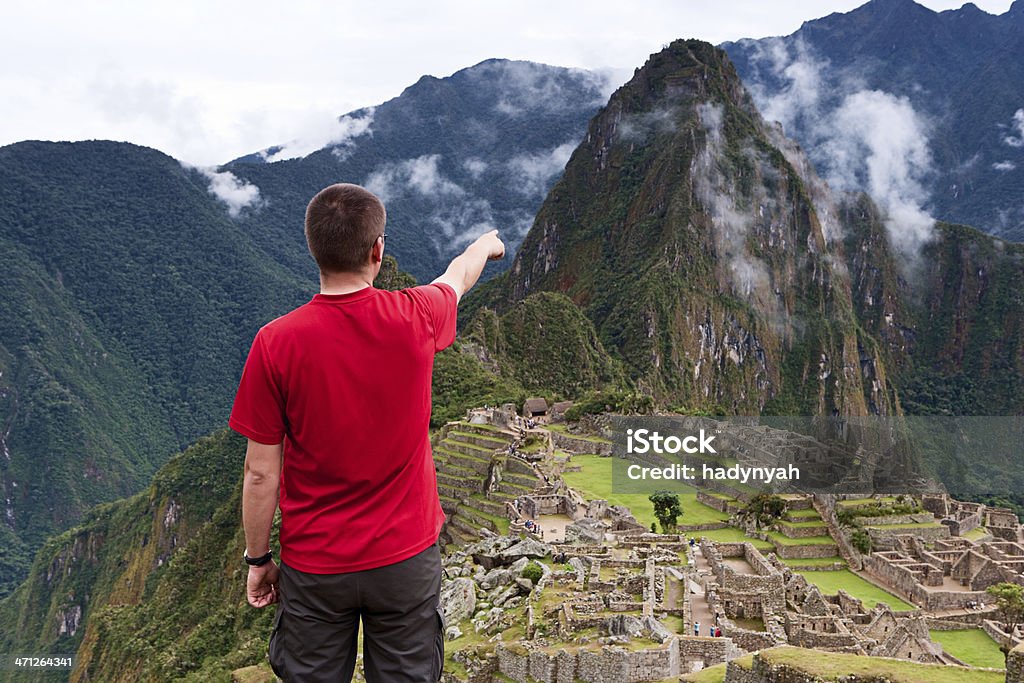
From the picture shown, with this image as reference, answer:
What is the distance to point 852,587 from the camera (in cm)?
3192

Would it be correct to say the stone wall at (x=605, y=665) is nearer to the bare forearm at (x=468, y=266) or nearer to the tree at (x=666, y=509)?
the bare forearm at (x=468, y=266)

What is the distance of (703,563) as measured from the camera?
72.9 feet

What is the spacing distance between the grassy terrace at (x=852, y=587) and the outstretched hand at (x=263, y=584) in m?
27.5

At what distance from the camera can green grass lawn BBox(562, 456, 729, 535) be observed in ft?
118

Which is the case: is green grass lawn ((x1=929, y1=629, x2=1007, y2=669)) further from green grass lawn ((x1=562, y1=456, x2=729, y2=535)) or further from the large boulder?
the large boulder

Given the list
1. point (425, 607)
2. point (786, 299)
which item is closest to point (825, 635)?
point (425, 607)

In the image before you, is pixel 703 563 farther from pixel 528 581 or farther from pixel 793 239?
pixel 793 239

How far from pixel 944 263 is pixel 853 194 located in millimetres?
24278

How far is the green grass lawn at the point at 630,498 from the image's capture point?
3609 cm

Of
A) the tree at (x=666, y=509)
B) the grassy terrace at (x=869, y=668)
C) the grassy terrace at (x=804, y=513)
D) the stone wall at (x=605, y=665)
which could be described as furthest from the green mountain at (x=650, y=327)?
the grassy terrace at (x=804, y=513)

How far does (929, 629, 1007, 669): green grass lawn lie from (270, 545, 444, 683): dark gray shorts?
934 inches

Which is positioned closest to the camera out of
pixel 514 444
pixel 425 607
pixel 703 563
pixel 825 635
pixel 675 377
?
pixel 425 607

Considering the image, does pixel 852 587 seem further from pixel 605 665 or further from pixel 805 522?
pixel 605 665

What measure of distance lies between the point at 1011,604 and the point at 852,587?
5.85 m
